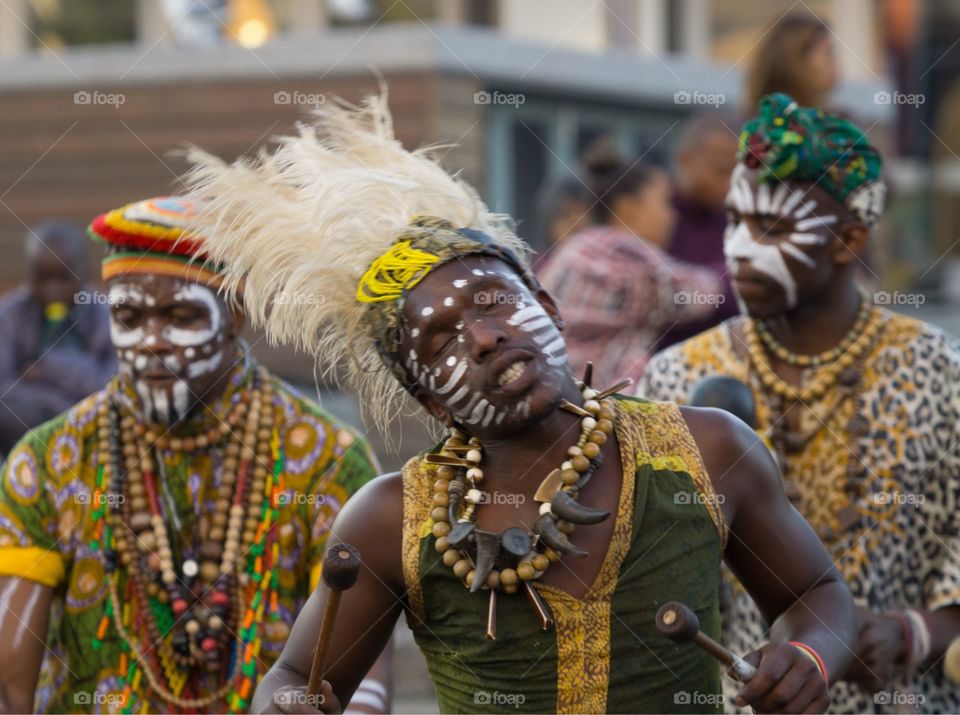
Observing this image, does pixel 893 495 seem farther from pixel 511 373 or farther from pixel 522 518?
pixel 511 373

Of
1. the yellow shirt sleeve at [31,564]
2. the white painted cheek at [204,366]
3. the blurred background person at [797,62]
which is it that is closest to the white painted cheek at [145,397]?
the white painted cheek at [204,366]

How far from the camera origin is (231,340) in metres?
4.50

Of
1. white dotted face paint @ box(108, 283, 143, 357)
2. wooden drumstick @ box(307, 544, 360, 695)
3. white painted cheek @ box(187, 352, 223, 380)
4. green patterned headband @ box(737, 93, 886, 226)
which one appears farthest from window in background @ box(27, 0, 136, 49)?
wooden drumstick @ box(307, 544, 360, 695)

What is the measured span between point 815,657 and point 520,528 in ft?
1.97

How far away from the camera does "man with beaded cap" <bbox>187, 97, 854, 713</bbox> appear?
331 centimetres

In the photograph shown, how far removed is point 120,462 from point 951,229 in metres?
15.7

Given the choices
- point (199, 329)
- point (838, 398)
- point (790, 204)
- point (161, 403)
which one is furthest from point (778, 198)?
point (161, 403)

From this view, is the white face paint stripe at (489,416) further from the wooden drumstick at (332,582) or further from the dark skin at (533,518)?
the wooden drumstick at (332,582)

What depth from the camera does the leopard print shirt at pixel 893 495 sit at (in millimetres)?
4375

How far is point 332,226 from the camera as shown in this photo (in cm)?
361

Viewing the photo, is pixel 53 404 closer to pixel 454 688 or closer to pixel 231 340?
pixel 231 340

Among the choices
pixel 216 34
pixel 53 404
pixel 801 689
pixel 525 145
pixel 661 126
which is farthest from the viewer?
pixel 216 34

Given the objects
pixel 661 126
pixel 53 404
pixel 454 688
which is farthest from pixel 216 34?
pixel 454 688

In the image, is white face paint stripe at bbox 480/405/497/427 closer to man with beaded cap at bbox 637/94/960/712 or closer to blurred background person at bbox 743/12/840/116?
man with beaded cap at bbox 637/94/960/712
